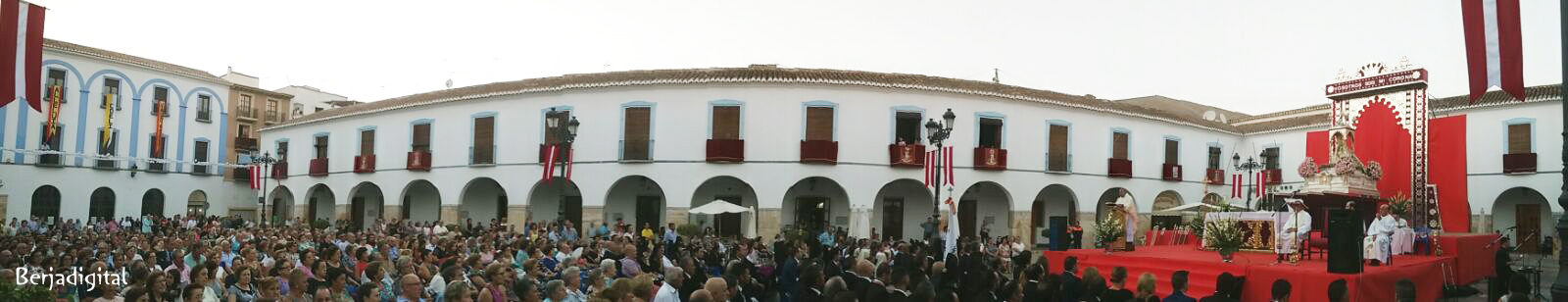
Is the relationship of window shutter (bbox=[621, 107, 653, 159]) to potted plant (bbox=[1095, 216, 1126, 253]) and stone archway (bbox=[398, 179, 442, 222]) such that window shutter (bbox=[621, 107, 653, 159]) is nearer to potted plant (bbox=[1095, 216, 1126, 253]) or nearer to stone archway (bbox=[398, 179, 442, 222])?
stone archway (bbox=[398, 179, 442, 222])

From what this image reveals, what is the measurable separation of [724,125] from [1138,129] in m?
13.3

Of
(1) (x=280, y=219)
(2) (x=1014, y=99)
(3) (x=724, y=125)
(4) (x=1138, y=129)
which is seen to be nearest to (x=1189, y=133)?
(4) (x=1138, y=129)

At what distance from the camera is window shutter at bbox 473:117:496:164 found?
94.4 ft

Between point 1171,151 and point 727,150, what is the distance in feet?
49.9

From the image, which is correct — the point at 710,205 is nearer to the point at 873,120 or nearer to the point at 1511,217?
the point at 873,120

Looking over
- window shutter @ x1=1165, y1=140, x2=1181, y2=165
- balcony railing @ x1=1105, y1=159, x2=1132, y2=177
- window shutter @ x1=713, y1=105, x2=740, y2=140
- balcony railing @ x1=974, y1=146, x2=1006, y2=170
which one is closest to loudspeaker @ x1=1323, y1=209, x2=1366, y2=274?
balcony railing @ x1=974, y1=146, x2=1006, y2=170

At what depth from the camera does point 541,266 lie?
496 inches

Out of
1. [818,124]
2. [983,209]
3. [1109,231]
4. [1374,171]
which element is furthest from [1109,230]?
[983,209]

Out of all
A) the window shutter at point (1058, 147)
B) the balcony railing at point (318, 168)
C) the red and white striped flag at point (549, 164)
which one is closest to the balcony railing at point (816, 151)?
the red and white striped flag at point (549, 164)

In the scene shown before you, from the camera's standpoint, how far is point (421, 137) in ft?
101

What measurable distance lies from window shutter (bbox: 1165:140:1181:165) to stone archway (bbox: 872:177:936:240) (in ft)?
28.7

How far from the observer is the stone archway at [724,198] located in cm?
2780

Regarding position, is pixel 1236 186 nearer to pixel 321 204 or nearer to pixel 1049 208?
pixel 1049 208

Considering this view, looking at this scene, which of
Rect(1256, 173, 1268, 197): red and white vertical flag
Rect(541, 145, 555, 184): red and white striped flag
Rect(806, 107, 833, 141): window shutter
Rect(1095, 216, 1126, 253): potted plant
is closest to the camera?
Rect(1095, 216, 1126, 253): potted plant
